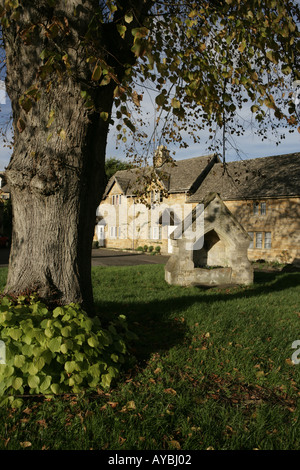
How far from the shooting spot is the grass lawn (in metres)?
2.96

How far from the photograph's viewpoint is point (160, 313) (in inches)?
281

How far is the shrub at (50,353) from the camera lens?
10.7 ft

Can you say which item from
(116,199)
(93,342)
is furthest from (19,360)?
(116,199)

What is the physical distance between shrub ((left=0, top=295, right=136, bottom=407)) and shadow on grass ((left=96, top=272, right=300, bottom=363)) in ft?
3.55

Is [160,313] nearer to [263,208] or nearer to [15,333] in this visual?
[15,333]

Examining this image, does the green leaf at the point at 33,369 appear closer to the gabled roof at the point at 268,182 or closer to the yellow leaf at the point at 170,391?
the yellow leaf at the point at 170,391

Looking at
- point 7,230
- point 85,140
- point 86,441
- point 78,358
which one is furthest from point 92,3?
point 7,230

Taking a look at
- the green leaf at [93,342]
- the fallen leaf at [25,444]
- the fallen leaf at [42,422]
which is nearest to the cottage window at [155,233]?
the green leaf at [93,342]

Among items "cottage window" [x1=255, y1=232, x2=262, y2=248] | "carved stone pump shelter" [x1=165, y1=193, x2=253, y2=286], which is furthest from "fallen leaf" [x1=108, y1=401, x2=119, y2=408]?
"cottage window" [x1=255, y1=232, x2=262, y2=248]

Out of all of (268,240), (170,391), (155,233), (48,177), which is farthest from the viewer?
(155,233)

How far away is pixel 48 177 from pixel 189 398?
309cm

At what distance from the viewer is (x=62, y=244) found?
4.46 metres

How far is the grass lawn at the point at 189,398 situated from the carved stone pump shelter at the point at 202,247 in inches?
170

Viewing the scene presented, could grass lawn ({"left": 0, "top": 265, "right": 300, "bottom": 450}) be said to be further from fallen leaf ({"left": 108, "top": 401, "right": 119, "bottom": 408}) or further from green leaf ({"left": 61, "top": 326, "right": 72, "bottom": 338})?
green leaf ({"left": 61, "top": 326, "right": 72, "bottom": 338})
